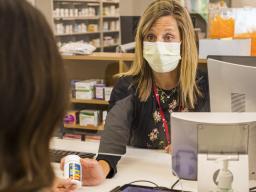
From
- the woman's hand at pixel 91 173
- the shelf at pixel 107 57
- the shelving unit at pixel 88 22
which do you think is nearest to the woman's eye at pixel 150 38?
the woman's hand at pixel 91 173

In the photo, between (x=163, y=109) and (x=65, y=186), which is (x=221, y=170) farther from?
(x=163, y=109)

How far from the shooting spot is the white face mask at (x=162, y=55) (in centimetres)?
194

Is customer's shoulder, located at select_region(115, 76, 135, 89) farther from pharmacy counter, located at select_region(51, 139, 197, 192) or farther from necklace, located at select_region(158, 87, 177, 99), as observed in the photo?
pharmacy counter, located at select_region(51, 139, 197, 192)

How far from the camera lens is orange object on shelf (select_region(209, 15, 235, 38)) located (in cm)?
311

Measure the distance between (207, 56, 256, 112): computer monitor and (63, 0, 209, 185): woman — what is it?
1.12 ft

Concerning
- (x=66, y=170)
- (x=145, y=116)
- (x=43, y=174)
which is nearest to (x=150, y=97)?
(x=145, y=116)

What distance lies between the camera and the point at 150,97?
76.9 inches

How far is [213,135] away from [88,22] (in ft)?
18.6

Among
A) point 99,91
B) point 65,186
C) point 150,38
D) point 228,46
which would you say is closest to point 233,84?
point 150,38

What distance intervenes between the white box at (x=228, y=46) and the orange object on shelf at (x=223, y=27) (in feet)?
0.77

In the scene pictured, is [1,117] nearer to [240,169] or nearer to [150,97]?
[240,169]

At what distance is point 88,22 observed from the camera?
6773 mm

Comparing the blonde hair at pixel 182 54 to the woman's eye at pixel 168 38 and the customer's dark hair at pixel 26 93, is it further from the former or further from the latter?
the customer's dark hair at pixel 26 93

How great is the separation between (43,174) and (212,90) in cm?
101
